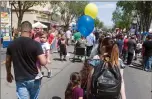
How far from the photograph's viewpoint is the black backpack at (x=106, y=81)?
156 inches

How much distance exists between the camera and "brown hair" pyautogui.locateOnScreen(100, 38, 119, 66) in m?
4.07

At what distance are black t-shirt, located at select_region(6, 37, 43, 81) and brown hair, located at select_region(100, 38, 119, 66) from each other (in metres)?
1.02

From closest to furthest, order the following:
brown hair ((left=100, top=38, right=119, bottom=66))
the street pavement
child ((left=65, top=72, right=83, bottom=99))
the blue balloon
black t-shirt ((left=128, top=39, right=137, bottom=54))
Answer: brown hair ((left=100, top=38, right=119, bottom=66)) → child ((left=65, top=72, right=83, bottom=99)) → the street pavement → the blue balloon → black t-shirt ((left=128, top=39, right=137, bottom=54))

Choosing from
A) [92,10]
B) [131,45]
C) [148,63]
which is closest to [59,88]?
[92,10]

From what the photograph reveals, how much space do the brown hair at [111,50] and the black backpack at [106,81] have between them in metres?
0.08

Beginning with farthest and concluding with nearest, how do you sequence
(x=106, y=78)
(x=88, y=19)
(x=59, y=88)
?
(x=88, y=19), (x=59, y=88), (x=106, y=78)

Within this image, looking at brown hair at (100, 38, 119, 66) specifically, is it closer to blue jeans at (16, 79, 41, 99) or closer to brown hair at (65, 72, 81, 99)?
brown hair at (65, 72, 81, 99)

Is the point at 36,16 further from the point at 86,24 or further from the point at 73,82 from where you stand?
the point at 73,82

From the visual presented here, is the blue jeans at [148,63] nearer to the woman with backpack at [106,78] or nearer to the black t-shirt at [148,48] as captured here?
the black t-shirt at [148,48]

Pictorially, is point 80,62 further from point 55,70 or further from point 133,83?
point 133,83

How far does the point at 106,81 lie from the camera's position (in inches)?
156

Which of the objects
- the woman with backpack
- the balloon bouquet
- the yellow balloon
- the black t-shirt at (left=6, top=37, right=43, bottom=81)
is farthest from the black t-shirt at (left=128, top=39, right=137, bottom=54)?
the woman with backpack

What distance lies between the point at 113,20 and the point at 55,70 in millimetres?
115103

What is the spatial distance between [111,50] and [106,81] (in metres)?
0.44
